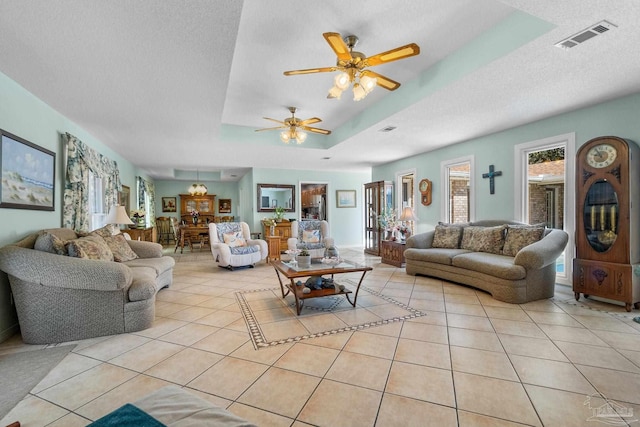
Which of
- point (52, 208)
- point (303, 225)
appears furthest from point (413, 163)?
point (52, 208)

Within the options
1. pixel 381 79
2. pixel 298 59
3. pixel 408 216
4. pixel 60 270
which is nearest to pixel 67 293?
pixel 60 270

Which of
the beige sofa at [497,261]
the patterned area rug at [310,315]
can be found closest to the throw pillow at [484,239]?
the beige sofa at [497,261]

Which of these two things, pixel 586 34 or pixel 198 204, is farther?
pixel 198 204

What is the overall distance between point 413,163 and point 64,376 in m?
6.40

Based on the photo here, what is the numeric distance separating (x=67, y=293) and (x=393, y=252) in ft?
16.2

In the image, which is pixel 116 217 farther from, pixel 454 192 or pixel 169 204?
pixel 169 204

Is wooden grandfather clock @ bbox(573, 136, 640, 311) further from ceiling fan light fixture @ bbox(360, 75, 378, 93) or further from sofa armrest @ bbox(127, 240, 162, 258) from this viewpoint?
sofa armrest @ bbox(127, 240, 162, 258)

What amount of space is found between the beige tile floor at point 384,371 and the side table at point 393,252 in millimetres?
2488

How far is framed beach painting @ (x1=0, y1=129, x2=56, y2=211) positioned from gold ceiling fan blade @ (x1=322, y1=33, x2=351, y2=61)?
294 cm

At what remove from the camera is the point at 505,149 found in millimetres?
4586

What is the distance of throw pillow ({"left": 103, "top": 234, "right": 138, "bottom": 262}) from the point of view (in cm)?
357

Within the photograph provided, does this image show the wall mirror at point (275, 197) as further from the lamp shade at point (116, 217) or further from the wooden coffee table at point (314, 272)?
the wooden coffee table at point (314, 272)

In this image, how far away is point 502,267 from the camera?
11.3 ft

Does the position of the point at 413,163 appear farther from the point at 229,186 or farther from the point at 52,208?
the point at 229,186
